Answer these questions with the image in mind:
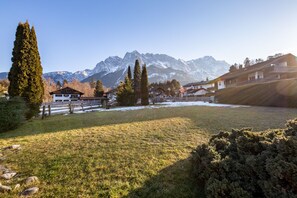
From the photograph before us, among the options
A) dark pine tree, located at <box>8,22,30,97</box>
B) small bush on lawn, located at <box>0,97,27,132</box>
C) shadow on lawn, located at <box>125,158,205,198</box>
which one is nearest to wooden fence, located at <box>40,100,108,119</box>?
dark pine tree, located at <box>8,22,30,97</box>

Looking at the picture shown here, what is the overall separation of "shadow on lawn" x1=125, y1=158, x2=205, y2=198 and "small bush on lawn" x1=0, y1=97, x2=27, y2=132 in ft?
28.6

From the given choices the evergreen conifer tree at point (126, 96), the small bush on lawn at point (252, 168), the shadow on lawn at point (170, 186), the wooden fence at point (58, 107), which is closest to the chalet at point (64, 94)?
the evergreen conifer tree at point (126, 96)

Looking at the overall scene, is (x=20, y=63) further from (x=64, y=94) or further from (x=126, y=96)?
(x=64, y=94)

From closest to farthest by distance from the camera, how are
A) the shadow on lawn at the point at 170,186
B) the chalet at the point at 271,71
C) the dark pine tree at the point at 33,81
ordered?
the shadow on lawn at the point at 170,186 → the dark pine tree at the point at 33,81 → the chalet at the point at 271,71

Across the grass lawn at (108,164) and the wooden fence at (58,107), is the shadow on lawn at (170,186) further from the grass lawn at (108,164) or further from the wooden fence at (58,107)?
the wooden fence at (58,107)

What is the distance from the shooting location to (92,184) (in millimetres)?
3293

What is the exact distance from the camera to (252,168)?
2484 mm

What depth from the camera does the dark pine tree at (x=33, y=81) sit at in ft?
36.7

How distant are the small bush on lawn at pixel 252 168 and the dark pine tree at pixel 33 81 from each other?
11920mm

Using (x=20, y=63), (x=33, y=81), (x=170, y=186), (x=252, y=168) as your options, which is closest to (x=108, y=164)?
(x=170, y=186)

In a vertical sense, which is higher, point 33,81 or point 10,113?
point 33,81

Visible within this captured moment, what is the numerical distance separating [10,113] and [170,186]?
928 centimetres

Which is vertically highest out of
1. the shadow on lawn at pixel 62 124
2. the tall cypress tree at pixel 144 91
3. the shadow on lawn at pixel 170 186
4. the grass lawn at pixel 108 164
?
the tall cypress tree at pixel 144 91

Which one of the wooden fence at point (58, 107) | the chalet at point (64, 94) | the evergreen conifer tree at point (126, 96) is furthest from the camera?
the chalet at point (64, 94)
